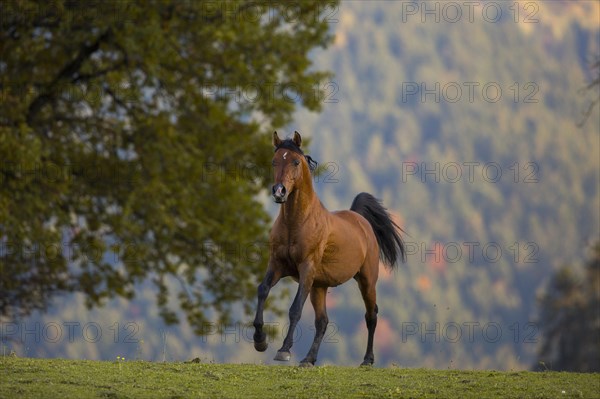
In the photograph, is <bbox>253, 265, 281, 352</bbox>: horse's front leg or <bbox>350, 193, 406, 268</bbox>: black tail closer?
<bbox>253, 265, 281, 352</bbox>: horse's front leg

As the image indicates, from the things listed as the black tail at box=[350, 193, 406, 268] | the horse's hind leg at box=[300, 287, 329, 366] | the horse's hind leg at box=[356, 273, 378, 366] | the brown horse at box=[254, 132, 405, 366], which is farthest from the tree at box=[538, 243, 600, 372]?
the horse's hind leg at box=[300, 287, 329, 366]

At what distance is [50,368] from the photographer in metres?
10.8

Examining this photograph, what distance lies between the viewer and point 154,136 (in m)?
21.7

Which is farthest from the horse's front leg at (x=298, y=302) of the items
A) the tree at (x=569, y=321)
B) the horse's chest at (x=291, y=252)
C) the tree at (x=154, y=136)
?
the tree at (x=569, y=321)

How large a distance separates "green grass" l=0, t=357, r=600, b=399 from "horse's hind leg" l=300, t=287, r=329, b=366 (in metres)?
0.44

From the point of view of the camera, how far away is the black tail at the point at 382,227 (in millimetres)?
14547

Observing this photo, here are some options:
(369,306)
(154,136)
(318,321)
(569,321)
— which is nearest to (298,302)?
(318,321)

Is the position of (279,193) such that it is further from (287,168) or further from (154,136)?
(154,136)

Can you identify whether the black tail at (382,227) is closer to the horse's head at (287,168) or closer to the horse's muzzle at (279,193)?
the horse's head at (287,168)

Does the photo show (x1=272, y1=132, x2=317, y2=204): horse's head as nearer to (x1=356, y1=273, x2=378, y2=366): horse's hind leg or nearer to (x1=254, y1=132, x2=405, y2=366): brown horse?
(x1=254, y1=132, x2=405, y2=366): brown horse

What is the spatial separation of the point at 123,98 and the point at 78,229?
325 centimetres

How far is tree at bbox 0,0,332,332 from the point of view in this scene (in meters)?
21.0

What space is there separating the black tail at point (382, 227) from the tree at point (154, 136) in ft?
23.9

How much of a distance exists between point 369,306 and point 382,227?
162 cm
